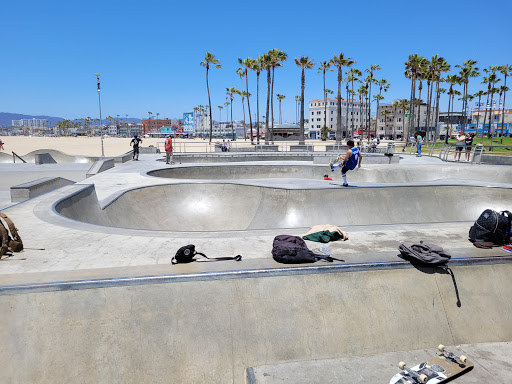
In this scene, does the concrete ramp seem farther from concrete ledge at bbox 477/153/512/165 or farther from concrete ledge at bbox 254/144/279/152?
concrete ledge at bbox 254/144/279/152

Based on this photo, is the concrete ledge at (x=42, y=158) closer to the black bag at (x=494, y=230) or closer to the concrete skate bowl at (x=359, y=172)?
the concrete skate bowl at (x=359, y=172)

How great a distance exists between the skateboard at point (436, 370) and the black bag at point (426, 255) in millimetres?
1359

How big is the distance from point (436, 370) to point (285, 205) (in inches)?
328

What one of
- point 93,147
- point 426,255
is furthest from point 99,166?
point 93,147

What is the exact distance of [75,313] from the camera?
452cm

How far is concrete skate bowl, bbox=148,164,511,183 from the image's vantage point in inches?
701

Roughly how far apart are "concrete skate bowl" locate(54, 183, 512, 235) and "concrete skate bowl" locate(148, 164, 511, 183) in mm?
5042

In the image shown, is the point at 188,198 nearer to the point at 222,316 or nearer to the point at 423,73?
the point at 222,316

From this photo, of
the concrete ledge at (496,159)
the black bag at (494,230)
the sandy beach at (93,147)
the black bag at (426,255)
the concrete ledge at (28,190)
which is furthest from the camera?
the sandy beach at (93,147)

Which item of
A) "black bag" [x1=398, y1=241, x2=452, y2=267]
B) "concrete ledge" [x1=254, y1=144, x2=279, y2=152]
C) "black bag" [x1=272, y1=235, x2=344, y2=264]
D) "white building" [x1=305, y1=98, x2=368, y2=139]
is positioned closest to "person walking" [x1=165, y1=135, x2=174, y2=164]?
"concrete ledge" [x1=254, y1=144, x2=279, y2=152]

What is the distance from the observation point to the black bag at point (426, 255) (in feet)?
17.9

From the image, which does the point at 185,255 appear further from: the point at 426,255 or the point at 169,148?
the point at 169,148

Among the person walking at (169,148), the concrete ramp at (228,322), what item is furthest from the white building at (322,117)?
the concrete ramp at (228,322)

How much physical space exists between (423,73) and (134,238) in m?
65.1
